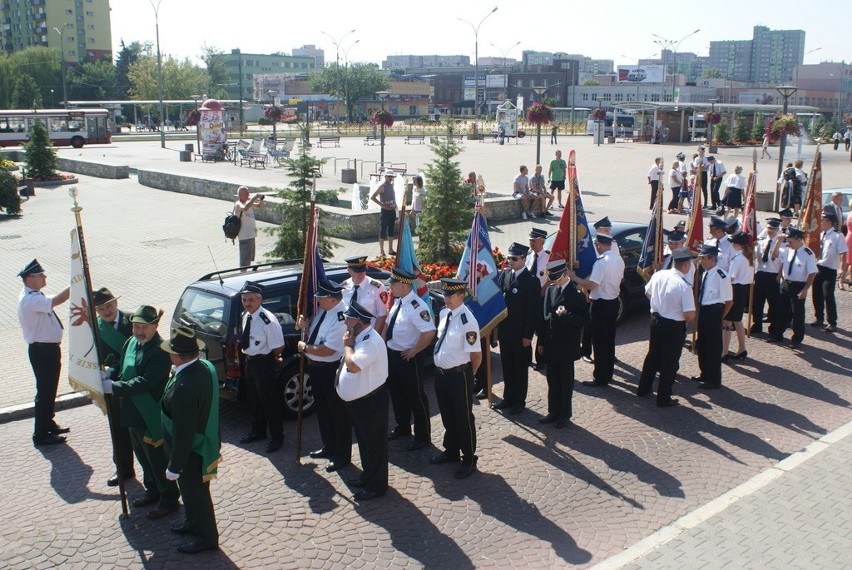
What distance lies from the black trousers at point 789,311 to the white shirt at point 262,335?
7.50 meters

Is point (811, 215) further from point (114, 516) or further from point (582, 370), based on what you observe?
point (114, 516)

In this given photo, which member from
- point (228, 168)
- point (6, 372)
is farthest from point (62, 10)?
point (6, 372)

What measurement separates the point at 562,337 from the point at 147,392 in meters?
4.08

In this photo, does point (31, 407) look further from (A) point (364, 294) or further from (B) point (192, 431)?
(B) point (192, 431)

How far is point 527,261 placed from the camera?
10.1m

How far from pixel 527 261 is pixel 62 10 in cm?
13956

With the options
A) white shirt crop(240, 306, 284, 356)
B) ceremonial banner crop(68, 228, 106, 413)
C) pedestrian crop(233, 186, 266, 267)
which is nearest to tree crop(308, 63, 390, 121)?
pedestrian crop(233, 186, 266, 267)

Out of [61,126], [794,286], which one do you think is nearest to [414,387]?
[794,286]

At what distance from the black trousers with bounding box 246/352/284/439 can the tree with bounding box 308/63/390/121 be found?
319ft

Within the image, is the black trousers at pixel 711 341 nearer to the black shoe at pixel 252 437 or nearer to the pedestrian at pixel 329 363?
the pedestrian at pixel 329 363

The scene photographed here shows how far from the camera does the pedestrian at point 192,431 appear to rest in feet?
18.8

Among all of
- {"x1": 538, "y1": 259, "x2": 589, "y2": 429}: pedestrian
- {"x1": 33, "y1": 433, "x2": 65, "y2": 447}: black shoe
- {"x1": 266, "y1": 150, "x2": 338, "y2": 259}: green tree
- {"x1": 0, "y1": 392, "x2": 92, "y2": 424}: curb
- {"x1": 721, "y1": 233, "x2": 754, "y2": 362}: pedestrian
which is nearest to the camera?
{"x1": 33, "y1": 433, "x2": 65, "y2": 447}: black shoe

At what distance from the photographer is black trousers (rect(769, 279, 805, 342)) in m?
11.3

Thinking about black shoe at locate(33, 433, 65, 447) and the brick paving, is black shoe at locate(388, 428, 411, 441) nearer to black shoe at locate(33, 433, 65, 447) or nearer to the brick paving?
the brick paving
